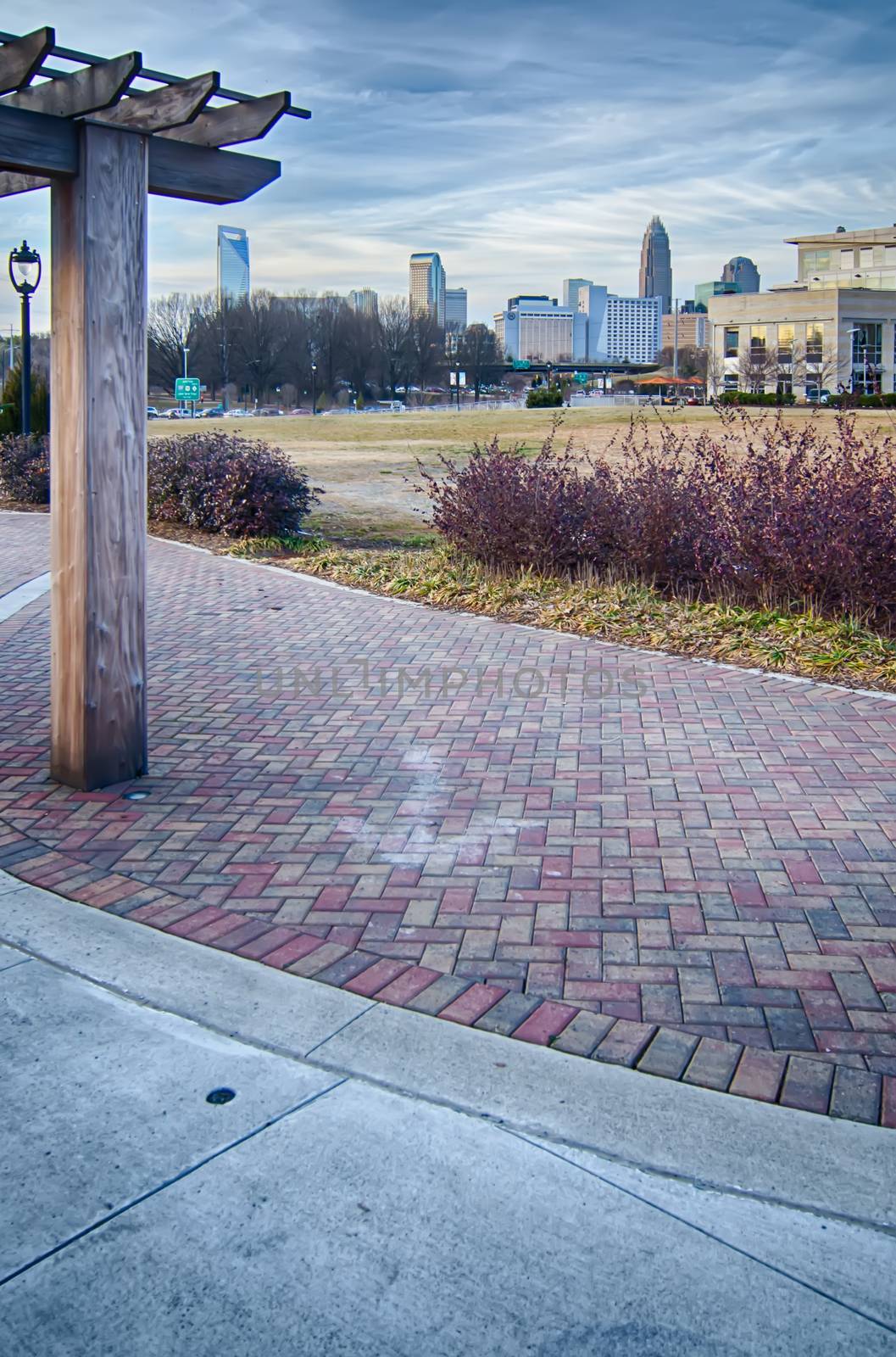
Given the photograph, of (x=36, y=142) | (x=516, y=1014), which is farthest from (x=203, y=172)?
(x=516, y=1014)

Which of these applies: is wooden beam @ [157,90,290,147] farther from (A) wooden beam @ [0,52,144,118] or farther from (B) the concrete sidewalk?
(B) the concrete sidewalk

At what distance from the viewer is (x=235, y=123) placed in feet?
16.7

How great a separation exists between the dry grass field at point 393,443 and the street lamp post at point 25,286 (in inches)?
192

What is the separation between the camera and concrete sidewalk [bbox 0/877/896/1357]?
2.21 meters

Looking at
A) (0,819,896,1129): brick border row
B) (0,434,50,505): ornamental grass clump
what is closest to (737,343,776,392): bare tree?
(0,434,50,505): ornamental grass clump

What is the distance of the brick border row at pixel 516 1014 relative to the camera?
3055mm

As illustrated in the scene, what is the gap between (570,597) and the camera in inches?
384

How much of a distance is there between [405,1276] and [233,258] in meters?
150

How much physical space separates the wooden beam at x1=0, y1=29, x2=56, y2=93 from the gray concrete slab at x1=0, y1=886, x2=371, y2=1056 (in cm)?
305

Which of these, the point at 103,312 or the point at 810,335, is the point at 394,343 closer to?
the point at 810,335

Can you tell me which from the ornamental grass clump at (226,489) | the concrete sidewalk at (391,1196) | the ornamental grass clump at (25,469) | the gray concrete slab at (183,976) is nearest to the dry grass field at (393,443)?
the ornamental grass clump at (226,489)

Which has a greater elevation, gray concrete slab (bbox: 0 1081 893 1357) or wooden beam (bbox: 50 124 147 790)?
wooden beam (bbox: 50 124 147 790)

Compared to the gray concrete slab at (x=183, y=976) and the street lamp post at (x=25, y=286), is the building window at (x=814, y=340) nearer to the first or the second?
the street lamp post at (x=25, y=286)

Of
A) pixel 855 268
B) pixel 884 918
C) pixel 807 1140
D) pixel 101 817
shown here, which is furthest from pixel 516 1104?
pixel 855 268
